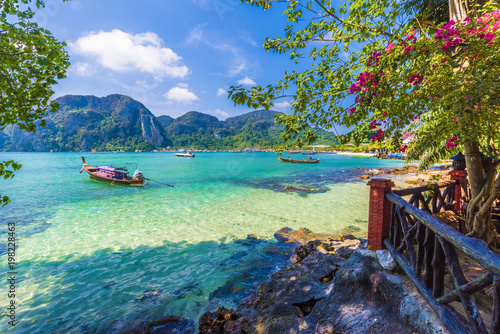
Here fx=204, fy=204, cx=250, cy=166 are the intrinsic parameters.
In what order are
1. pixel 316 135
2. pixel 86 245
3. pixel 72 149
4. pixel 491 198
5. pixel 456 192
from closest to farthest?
1. pixel 316 135
2. pixel 491 198
3. pixel 456 192
4. pixel 86 245
5. pixel 72 149

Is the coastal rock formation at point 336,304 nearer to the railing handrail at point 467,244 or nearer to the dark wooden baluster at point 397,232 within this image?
the dark wooden baluster at point 397,232

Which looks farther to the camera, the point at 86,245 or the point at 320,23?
the point at 86,245

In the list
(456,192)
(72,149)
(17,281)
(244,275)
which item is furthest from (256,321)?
(72,149)

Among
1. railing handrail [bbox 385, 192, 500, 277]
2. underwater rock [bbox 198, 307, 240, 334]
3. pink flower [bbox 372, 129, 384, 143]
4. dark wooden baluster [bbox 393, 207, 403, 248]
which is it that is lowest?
underwater rock [bbox 198, 307, 240, 334]

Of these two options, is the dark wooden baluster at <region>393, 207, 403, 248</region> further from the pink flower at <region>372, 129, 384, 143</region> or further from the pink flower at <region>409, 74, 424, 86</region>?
the pink flower at <region>409, 74, 424, 86</region>

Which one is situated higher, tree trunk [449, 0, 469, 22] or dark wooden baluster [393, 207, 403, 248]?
tree trunk [449, 0, 469, 22]

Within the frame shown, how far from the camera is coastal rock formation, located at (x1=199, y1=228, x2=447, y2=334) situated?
332cm

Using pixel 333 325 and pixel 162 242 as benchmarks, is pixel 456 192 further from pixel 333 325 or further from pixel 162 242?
pixel 162 242

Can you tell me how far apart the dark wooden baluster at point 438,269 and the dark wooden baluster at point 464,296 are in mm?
280

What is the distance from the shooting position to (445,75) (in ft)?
13.3

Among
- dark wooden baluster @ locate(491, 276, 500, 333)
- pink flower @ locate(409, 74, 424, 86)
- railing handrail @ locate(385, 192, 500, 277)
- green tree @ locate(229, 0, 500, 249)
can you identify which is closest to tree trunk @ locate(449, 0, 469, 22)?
green tree @ locate(229, 0, 500, 249)

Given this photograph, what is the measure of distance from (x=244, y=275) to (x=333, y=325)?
391cm

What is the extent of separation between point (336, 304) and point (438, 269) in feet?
7.09

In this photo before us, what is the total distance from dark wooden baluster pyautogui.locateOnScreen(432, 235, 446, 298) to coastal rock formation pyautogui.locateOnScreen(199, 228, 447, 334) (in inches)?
13.3
